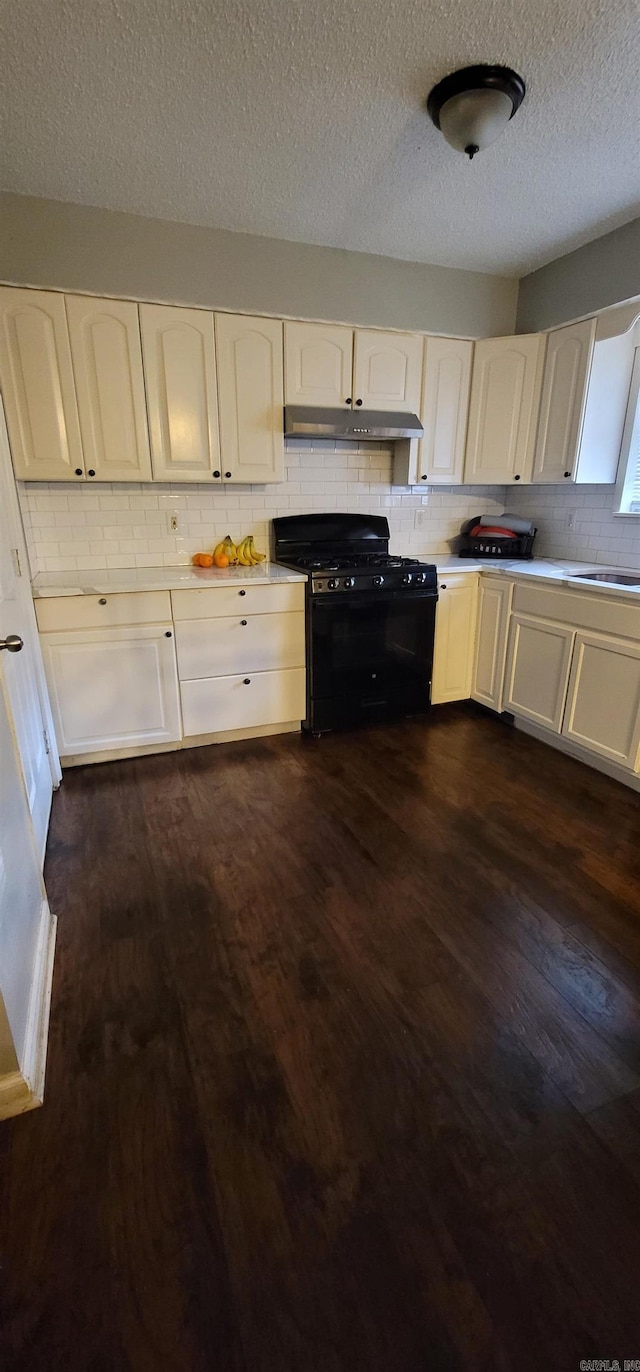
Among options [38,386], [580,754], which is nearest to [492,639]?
[580,754]

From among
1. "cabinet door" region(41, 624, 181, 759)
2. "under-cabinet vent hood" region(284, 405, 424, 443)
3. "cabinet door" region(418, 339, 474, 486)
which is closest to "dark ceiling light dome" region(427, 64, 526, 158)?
"under-cabinet vent hood" region(284, 405, 424, 443)

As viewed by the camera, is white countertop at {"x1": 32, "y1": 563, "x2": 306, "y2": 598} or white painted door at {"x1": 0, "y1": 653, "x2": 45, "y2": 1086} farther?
white countertop at {"x1": 32, "y1": 563, "x2": 306, "y2": 598}

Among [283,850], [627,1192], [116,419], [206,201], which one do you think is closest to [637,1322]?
[627,1192]

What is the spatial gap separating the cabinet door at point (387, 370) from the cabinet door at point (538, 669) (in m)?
1.41

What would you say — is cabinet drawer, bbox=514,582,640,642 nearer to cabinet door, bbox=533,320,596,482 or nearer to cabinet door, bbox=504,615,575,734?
cabinet door, bbox=504,615,575,734

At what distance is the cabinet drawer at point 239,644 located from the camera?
296cm

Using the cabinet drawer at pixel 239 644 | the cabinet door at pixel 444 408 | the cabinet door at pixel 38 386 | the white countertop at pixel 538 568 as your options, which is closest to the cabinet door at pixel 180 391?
the cabinet door at pixel 38 386

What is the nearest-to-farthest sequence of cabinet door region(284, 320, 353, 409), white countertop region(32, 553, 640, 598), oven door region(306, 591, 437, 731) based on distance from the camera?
white countertop region(32, 553, 640, 598), cabinet door region(284, 320, 353, 409), oven door region(306, 591, 437, 731)

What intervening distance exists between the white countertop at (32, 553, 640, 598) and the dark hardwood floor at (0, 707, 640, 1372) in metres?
1.07

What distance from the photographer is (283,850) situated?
7.43 ft

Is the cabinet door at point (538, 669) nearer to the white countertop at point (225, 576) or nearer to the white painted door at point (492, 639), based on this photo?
the white painted door at point (492, 639)

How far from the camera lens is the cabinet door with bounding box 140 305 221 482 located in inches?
111

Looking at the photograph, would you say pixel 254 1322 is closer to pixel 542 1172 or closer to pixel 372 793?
pixel 542 1172

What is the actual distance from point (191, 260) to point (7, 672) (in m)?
2.32
